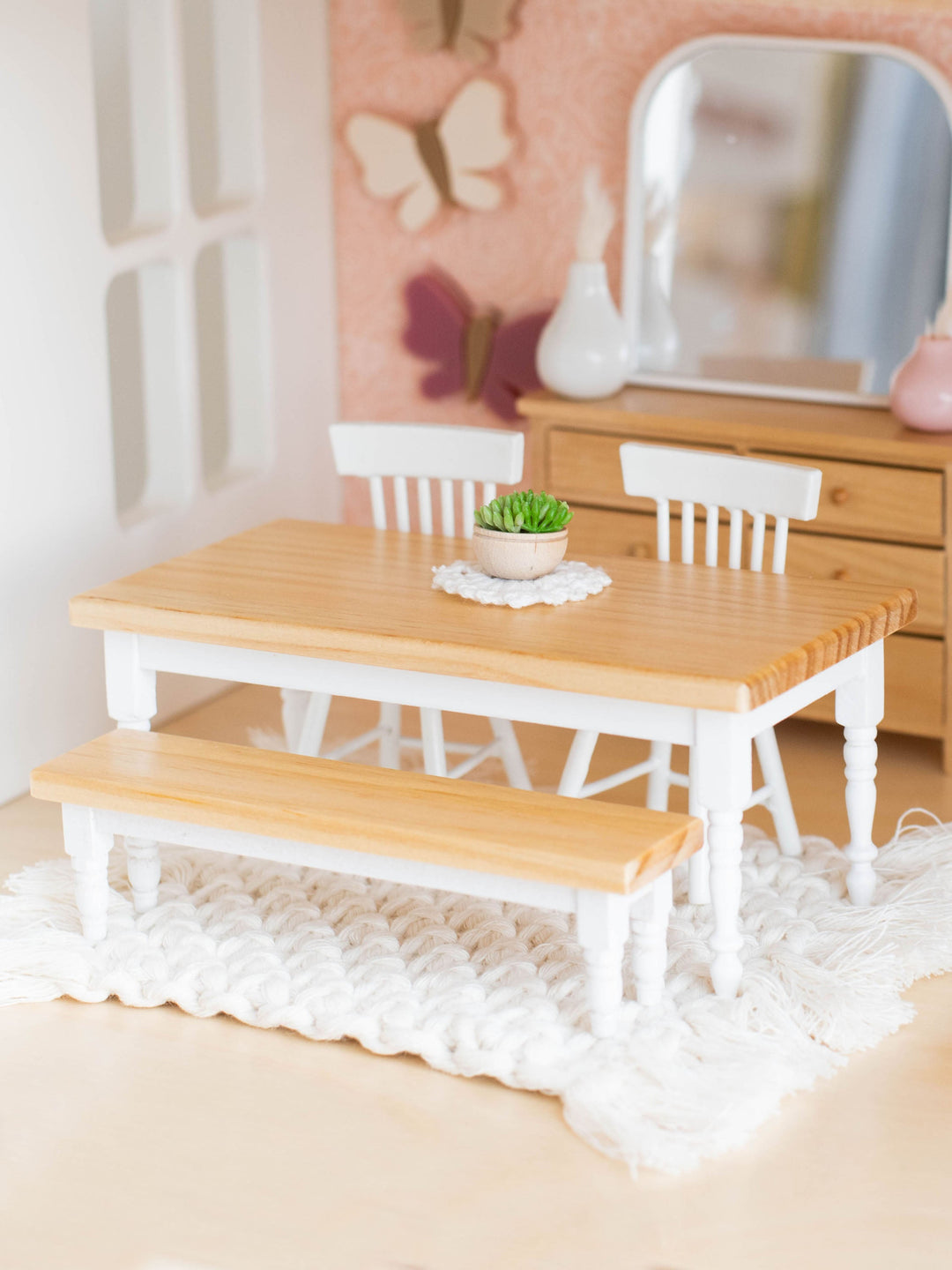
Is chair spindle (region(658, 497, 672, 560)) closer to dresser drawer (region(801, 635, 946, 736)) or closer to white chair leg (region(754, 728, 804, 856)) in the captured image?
white chair leg (region(754, 728, 804, 856))

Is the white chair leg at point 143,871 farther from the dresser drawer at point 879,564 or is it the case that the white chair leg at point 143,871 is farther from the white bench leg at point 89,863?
the dresser drawer at point 879,564

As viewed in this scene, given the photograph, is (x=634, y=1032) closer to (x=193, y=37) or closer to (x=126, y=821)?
(x=126, y=821)

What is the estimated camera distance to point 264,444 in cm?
459

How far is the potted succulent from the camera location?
2.86 metres

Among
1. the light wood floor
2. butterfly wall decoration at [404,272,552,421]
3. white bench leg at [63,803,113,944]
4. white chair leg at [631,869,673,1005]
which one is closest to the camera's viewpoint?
the light wood floor

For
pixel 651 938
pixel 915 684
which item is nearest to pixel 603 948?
pixel 651 938

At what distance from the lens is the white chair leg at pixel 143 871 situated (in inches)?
118

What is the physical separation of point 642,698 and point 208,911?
0.94m

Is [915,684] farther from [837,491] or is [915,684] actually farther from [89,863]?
[89,863]

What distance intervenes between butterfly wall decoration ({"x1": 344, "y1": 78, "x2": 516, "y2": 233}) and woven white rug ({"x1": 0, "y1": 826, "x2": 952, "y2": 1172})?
2.11m

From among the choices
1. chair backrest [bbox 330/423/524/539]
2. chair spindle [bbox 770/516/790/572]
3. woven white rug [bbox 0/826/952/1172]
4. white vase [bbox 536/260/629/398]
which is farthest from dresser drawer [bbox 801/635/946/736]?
chair backrest [bbox 330/423/524/539]

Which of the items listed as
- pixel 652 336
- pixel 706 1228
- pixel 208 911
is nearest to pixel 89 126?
→ pixel 652 336

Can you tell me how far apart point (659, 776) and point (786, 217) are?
Result: 5.22ft

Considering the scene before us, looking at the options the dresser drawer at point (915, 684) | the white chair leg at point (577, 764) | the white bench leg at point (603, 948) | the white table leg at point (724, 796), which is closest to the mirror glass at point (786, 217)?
the dresser drawer at point (915, 684)
